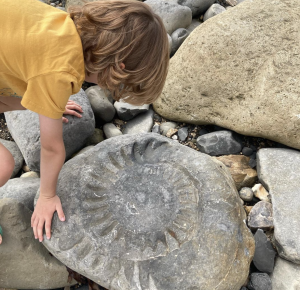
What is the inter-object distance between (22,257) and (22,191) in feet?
1.22

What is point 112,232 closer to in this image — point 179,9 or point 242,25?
point 242,25

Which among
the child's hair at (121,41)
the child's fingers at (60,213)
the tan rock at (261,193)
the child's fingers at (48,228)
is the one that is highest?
the child's hair at (121,41)

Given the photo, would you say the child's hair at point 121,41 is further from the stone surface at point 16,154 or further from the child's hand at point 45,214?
Result: the stone surface at point 16,154

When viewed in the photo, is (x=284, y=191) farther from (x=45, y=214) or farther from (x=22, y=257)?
(x=22, y=257)

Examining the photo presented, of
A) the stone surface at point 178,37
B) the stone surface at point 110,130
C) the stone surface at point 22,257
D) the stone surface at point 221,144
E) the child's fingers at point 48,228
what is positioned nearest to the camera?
the child's fingers at point 48,228

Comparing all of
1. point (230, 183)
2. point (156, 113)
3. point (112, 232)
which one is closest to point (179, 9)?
point (156, 113)

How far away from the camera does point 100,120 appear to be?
2.48 metres

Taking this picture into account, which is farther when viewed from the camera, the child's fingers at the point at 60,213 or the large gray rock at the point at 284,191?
the large gray rock at the point at 284,191

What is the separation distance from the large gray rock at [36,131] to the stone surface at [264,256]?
3.98 ft

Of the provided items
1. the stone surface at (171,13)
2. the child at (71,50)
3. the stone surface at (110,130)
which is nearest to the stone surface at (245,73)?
the stone surface at (110,130)

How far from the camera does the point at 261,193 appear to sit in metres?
2.06

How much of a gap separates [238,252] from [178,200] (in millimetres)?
357

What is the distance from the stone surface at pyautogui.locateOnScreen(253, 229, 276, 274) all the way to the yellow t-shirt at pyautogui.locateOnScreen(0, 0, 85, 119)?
1251 mm

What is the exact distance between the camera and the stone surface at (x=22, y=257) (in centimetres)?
166
